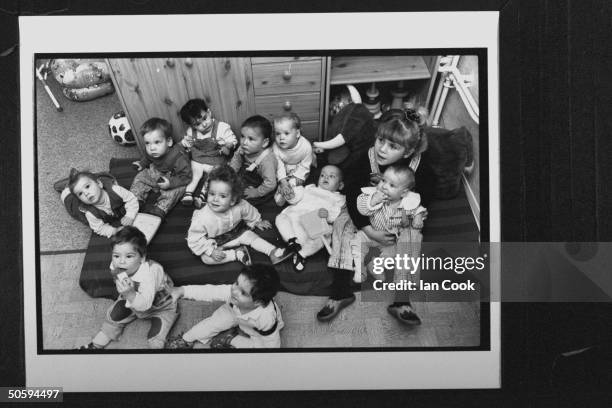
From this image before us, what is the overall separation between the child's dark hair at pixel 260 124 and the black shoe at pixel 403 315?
61 centimetres

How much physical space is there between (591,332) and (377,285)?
2.05 ft

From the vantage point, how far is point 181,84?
2146 mm

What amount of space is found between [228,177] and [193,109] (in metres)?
0.22

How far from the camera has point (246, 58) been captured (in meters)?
2.14

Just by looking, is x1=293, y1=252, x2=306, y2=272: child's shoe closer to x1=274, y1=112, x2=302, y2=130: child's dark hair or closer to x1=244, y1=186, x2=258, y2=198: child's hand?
x1=244, y1=186, x2=258, y2=198: child's hand

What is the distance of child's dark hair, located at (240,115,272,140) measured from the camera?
214 cm

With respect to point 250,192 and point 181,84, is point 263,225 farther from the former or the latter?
point 181,84

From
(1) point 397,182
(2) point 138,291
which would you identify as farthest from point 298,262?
(2) point 138,291

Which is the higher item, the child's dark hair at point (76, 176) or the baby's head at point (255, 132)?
the baby's head at point (255, 132)

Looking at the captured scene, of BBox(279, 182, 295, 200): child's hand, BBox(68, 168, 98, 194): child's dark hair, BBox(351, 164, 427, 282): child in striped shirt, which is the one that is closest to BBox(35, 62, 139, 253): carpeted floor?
BBox(68, 168, 98, 194): child's dark hair

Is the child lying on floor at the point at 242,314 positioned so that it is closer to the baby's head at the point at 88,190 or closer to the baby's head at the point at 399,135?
the baby's head at the point at 88,190

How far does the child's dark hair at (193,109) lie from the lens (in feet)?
7.00

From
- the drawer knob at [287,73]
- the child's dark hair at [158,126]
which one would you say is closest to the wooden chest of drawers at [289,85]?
the drawer knob at [287,73]

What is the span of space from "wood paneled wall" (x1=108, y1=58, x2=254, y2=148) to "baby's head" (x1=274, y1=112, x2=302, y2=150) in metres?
0.10
